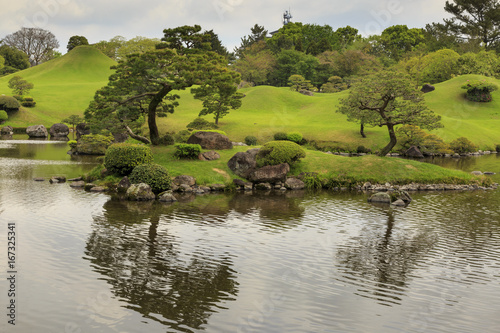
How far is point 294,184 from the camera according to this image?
1501 inches

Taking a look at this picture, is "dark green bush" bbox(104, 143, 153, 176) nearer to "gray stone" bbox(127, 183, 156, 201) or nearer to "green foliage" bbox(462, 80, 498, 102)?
"gray stone" bbox(127, 183, 156, 201)

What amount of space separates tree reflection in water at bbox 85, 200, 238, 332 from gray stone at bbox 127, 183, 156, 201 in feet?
21.7

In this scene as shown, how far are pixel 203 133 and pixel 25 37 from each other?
165 m

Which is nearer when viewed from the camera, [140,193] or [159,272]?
[159,272]

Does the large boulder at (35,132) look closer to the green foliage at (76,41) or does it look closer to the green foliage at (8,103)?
the green foliage at (8,103)

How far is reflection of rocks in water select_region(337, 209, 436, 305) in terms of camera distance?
15.8 m

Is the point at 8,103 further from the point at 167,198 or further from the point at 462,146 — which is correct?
the point at 462,146

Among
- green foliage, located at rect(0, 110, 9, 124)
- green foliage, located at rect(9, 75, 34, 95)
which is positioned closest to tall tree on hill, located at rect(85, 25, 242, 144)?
green foliage, located at rect(0, 110, 9, 124)

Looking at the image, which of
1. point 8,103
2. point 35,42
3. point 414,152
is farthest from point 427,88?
point 35,42

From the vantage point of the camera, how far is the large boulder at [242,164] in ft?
126

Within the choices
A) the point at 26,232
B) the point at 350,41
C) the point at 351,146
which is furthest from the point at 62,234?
the point at 350,41

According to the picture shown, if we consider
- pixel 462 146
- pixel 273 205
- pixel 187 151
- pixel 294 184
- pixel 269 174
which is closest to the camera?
pixel 273 205

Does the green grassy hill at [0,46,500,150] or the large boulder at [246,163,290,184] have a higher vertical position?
the green grassy hill at [0,46,500,150]

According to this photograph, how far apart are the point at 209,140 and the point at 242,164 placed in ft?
19.0
